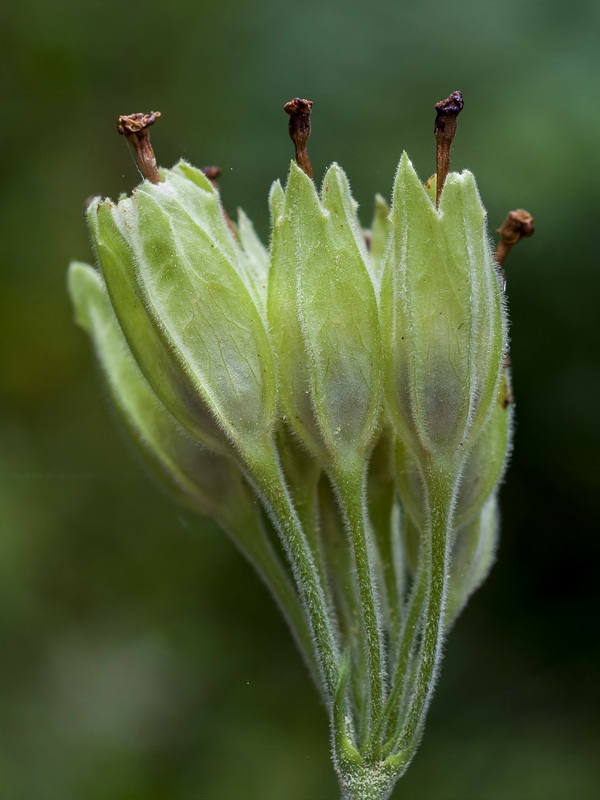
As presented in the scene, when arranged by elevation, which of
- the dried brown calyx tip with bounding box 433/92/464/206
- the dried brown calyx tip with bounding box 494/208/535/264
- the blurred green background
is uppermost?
the dried brown calyx tip with bounding box 433/92/464/206

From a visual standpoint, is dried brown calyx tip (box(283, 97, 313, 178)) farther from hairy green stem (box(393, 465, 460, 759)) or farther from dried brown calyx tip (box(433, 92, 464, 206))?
hairy green stem (box(393, 465, 460, 759))

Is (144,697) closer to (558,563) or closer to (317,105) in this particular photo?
(558,563)

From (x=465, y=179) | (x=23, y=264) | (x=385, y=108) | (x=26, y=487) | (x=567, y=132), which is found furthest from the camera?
(x=23, y=264)

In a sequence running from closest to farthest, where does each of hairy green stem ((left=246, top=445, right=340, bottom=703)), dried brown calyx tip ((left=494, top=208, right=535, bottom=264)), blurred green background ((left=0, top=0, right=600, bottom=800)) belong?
hairy green stem ((left=246, top=445, right=340, bottom=703)), dried brown calyx tip ((left=494, top=208, right=535, bottom=264)), blurred green background ((left=0, top=0, right=600, bottom=800))

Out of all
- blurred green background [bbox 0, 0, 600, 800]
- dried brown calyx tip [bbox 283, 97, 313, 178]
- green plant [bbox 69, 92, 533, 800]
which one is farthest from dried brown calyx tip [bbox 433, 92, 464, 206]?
blurred green background [bbox 0, 0, 600, 800]

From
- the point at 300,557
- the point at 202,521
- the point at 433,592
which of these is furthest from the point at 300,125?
the point at 202,521

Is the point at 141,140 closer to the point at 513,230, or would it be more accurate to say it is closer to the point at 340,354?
the point at 340,354

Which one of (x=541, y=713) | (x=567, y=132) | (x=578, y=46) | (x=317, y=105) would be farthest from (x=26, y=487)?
(x=578, y=46)

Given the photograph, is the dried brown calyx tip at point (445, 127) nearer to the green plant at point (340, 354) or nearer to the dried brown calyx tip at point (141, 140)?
the green plant at point (340, 354)
